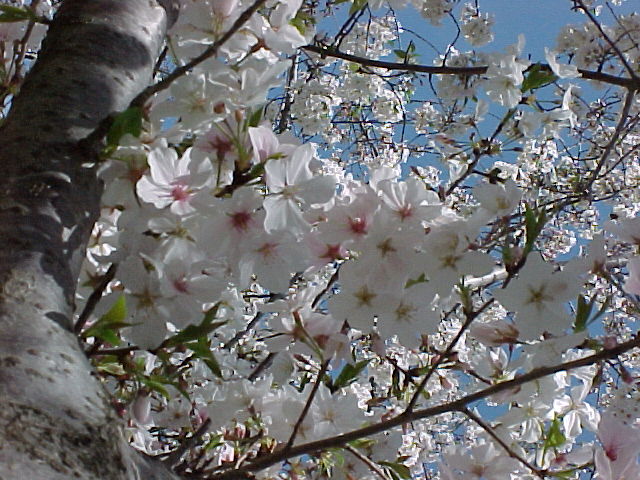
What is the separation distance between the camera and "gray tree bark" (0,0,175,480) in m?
0.49

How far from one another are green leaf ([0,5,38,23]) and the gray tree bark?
4 cm

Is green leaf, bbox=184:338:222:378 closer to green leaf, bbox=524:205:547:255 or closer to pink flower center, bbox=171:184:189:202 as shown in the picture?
pink flower center, bbox=171:184:189:202

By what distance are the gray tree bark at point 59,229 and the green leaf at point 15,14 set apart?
4cm

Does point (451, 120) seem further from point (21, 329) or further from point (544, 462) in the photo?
point (21, 329)

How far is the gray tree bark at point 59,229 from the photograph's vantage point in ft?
1.61

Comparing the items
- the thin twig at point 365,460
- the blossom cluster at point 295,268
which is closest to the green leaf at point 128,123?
the blossom cluster at point 295,268

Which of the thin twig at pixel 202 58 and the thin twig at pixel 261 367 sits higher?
the thin twig at pixel 202 58

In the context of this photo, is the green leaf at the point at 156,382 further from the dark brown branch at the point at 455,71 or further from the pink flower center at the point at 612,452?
the dark brown branch at the point at 455,71

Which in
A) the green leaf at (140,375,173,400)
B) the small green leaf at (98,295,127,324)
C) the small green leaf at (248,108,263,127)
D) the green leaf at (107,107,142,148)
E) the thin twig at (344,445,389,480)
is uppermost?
the small green leaf at (248,108,263,127)

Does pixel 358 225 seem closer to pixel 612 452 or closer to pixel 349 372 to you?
pixel 349 372

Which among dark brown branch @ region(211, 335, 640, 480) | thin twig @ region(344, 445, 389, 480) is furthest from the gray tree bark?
thin twig @ region(344, 445, 389, 480)

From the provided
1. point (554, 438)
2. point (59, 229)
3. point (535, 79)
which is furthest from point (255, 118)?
point (554, 438)

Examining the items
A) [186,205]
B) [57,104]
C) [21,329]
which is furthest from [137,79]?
[21,329]

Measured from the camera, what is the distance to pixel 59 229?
27.9 inches
